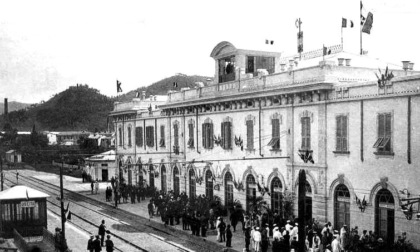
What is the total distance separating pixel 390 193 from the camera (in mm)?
20875

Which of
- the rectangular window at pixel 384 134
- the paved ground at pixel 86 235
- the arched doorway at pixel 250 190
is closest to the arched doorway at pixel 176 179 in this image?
the paved ground at pixel 86 235

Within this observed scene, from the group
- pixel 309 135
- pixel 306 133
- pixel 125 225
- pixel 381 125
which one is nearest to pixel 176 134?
pixel 125 225

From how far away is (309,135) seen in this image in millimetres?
25281

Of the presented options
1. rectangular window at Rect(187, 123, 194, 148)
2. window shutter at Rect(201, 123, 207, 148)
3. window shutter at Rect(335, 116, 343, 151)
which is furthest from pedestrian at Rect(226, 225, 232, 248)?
rectangular window at Rect(187, 123, 194, 148)

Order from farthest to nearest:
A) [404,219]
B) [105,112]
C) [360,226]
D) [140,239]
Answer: [105,112] → [140,239] → [360,226] → [404,219]

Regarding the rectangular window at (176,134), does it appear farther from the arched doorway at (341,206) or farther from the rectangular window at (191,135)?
the arched doorway at (341,206)

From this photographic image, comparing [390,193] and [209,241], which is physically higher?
[390,193]

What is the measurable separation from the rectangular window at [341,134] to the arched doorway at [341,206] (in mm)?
1896

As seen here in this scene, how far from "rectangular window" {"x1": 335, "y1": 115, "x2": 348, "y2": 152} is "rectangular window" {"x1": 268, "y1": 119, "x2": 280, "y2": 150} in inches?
181

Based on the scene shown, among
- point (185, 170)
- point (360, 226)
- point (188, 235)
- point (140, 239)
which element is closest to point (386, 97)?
point (360, 226)

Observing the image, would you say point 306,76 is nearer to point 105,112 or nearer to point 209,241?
point 209,241

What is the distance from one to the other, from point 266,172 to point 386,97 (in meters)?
9.83

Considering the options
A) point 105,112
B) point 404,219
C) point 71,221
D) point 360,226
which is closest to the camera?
point 404,219

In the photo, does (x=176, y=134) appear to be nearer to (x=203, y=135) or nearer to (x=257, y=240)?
(x=203, y=135)
